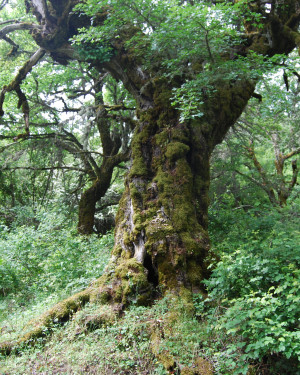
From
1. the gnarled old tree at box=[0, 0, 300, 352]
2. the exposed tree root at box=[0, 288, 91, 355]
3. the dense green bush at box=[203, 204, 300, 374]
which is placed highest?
the gnarled old tree at box=[0, 0, 300, 352]

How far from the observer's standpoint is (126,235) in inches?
203

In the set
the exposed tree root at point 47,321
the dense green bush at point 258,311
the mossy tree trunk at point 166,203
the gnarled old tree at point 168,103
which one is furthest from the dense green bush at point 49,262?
the dense green bush at point 258,311

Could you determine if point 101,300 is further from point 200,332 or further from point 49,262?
point 49,262

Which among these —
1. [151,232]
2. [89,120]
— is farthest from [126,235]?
[89,120]

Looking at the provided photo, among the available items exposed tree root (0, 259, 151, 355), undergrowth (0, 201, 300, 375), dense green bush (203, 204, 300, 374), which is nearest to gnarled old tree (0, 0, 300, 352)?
exposed tree root (0, 259, 151, 355)

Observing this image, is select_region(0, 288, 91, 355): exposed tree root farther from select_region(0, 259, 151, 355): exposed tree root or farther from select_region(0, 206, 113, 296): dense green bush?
select_region(0, 206, 113, 296): dense green bush

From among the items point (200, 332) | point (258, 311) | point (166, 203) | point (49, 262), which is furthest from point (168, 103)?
point (258, 311)

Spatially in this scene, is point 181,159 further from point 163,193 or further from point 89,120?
point 89,120

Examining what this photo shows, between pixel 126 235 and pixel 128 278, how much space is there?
2.98 feet

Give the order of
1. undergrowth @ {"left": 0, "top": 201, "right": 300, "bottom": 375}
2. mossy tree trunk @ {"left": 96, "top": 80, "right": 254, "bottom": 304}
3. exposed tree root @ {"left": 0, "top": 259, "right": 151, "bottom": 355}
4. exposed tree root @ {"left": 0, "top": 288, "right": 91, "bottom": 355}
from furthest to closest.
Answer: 1. mossy tree trunk @ {"left": 96, "top": 80, "right": 254, "bottom": 304}
2. exposed tree root @ {"left": 0, "top": 259, "right": 151, "bottom": 355}
3. exposed tree root @ {"left": 0, "top": 288, "right": 91, "bottom": 355}
4. undergrowth @ {"left": 0, "top": 201, "right": 300, "bottom": 375}

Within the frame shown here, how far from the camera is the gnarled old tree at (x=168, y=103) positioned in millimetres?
4508

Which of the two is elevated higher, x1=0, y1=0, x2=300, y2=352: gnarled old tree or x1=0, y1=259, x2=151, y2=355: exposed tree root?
x1=0, y1=0, x2=300, y2=352: gnarled old tree

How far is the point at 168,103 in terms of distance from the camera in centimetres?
637

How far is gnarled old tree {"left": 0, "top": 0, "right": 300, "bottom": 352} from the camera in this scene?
451 cm
